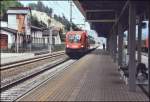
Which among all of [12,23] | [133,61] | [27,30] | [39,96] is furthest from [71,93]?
[12,23]

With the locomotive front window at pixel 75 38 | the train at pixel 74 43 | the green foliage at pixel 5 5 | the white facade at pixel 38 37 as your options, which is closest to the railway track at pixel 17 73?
the train at pixel 74 43

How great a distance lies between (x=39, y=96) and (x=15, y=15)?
6816 centimetres

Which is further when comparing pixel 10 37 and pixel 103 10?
pixel 10 37

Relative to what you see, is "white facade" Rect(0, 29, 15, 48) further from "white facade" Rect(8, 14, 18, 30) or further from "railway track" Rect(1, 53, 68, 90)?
"railway track" Rect(1, 53, 68, 90)

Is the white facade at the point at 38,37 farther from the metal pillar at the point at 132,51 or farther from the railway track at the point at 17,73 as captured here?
the metal pillar at the point at 132,51

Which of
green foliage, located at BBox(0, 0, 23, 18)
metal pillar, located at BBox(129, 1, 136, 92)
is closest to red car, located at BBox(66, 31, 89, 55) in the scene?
metal pillar, located at BBox(129, 1, 136, 92)

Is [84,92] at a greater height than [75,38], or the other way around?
[75,38]

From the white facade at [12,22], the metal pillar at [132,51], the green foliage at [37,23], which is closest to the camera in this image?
the metal pillar at [132,51]

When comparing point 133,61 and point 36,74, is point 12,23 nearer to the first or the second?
point 36,74

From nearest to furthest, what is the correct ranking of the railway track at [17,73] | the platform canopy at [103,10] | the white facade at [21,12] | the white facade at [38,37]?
the railway track at [17,73], the platform canopy at [103,10], the white facade at [21,12], the white facade at [38,37]

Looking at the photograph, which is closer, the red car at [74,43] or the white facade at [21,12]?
the red car at [74,43]

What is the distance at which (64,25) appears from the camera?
298ft

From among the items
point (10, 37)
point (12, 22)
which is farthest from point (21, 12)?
point (10, 37)

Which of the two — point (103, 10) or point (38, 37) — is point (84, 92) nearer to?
point (103, 10)
